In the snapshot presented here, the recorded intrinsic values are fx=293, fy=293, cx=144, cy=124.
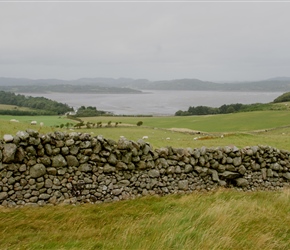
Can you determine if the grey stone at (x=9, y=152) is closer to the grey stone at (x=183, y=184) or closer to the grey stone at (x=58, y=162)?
the grey stone at (x=58, y=162)

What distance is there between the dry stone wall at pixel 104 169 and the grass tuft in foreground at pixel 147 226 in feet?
1.95

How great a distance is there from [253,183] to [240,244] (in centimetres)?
690

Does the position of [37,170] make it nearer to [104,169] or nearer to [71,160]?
[71,160]

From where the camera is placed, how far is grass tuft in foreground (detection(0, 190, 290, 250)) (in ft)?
16.6

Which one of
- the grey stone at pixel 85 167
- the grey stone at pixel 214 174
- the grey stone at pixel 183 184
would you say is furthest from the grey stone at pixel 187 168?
the grey stone at pixel 85 167

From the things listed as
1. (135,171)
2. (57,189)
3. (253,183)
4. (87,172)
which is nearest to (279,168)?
(253,183)

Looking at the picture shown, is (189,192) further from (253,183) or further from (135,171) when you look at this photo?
(253,183)

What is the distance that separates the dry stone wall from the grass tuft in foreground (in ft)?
1.95

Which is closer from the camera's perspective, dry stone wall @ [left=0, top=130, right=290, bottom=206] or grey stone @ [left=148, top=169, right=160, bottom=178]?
dry stone wall @ [left=0, top=130, right=290, bottom=206]

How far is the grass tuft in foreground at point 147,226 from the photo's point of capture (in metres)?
5.07

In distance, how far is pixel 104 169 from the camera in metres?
8.99

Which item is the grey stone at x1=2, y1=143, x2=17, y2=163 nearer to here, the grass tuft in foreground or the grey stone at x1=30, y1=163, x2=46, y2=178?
the grey stone at x1=30, y1=163, x2=46, y2=178

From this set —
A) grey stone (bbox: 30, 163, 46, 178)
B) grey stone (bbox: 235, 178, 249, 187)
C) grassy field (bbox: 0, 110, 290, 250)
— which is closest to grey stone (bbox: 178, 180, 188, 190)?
grassy field (bbox: 0, 110, 290, 250)

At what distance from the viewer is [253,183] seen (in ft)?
37.7
